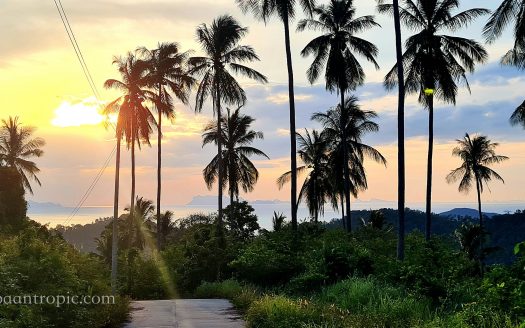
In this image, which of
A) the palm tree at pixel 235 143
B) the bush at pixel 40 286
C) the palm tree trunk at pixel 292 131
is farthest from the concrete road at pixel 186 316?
the palm tree at pixel 235 143

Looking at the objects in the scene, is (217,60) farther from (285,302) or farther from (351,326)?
(351,326)

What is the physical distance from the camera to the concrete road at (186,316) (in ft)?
42.3

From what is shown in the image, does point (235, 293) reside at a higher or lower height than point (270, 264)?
lower

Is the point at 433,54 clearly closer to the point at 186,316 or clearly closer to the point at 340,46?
the point at 340,46

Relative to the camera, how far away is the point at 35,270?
11.6 meters

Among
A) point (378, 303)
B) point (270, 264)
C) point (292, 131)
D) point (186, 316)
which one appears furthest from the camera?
point (292, 131)

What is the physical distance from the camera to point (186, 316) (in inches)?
573

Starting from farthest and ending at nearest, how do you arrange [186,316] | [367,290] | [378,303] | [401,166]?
[401,166] → [186,316] → [367,290] → [378,303]

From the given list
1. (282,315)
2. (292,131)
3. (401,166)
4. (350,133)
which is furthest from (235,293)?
(350,133)

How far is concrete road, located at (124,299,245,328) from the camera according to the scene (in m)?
12.9

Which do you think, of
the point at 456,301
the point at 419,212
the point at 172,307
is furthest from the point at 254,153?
the point at 419,212

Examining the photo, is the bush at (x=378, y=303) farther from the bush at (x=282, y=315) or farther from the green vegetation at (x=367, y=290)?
the bush at (x=282, y=315)

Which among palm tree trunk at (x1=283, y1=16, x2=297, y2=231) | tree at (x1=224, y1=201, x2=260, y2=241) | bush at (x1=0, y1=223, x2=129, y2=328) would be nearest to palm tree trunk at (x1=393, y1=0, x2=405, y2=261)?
palm tree trunk at (x1=283, y1=16, x2=297, y2=231)

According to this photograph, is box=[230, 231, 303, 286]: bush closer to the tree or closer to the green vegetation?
the green vegetation
